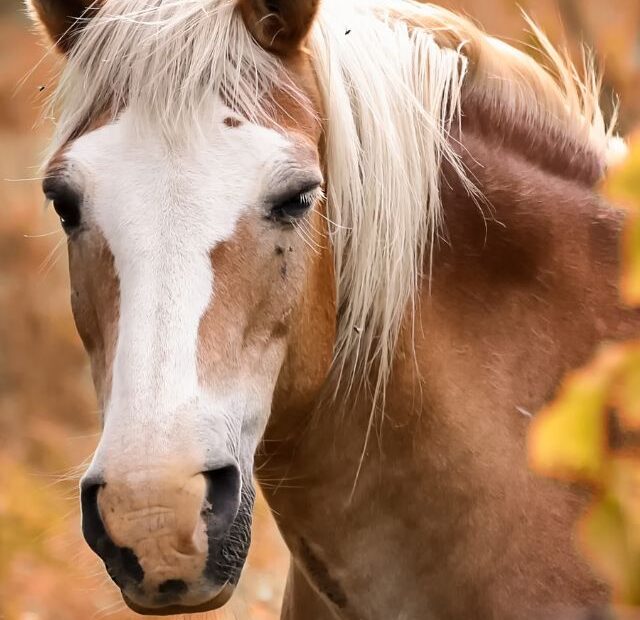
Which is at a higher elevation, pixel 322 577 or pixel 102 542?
pixel 102 542

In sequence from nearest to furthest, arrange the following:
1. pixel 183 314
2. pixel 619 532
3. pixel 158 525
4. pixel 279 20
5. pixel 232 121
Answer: pixel 619 532, pixel 158 525, pixel 183 314, pixel 232 121, pixel 279 20

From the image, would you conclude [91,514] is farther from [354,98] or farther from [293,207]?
[354,98]

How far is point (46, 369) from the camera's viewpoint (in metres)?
8.80

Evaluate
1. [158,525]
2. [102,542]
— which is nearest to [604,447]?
[158,525]

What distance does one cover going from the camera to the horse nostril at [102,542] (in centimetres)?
176

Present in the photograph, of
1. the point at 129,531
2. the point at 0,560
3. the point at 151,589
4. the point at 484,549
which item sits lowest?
the point at 0,560

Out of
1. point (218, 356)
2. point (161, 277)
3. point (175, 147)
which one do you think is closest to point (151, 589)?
point (218, 356)

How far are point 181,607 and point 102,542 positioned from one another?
197 mm

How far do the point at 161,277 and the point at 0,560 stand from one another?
16.1 feet

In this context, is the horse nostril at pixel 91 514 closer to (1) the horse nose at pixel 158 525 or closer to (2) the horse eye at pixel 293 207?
(1) the horse nose at pixel 158 525

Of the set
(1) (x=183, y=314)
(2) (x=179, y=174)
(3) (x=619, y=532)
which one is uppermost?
(3) (x=619, y=532)

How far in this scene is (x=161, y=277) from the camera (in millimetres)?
1846

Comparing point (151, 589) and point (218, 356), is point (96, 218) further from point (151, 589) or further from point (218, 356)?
point (151, 589)

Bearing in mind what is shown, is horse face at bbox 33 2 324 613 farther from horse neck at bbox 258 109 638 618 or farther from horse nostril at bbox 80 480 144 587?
horse neck at bbox 258 109 638 618
